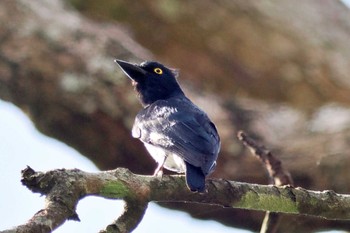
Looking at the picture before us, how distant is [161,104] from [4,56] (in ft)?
3.70

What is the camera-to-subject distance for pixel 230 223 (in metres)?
5.73

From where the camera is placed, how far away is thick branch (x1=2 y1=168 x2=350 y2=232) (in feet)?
11.2

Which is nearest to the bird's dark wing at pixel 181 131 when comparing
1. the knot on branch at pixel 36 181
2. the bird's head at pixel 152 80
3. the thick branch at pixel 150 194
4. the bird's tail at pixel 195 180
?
the bird's tail at pixel 195 180

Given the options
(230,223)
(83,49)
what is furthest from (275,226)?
(83,49)

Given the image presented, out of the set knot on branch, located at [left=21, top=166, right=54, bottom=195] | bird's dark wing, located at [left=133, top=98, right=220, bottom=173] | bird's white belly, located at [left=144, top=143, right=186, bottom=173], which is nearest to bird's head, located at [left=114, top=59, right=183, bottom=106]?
bird's dark wing, located at [left=133, top=98, right=220, bottom=173]

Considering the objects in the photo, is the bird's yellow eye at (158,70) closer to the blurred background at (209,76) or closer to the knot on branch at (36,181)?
the blurred background at (209,76)

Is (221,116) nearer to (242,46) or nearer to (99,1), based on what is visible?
(242,46)

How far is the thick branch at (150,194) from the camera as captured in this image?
3.43m

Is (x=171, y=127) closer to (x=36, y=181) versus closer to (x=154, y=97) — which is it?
(x=154, y=97)

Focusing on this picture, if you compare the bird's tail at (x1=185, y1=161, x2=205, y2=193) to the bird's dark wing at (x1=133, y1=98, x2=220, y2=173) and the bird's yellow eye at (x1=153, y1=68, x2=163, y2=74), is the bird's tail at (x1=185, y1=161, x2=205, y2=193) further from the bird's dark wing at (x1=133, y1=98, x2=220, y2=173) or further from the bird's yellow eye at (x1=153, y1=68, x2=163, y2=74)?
the bird's yellow eye at (x1=153, y1=68, x2=163, y2=74)

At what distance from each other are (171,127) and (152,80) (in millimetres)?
1131

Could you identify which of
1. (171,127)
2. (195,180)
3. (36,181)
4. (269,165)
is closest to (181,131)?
(171,127)

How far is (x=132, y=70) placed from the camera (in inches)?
240

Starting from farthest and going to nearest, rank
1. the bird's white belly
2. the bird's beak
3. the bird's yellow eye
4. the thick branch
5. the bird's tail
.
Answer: the bird's yellow eye, the bird's beak, the bird's white belly, the bird's tail, the thick branch
